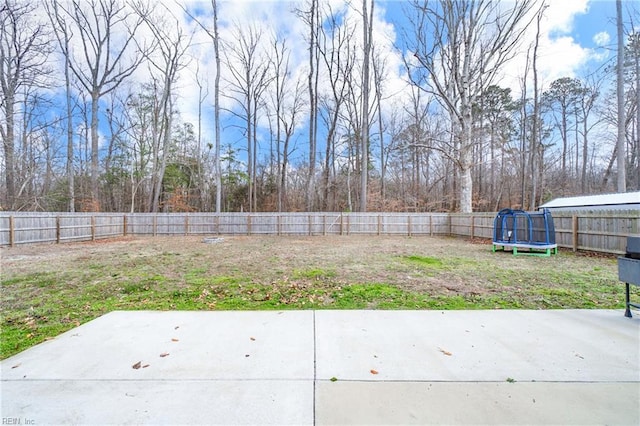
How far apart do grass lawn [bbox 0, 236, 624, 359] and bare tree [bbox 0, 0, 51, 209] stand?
16.5 ft

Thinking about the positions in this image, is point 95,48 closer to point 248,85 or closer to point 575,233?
point 248,85

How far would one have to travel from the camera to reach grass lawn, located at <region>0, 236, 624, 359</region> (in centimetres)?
355

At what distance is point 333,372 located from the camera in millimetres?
2045

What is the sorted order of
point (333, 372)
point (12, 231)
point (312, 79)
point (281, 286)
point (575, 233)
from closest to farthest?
point (333, 372)
point (281, 286)
point (575, 233)
point (12, 231)
point (312, 79)

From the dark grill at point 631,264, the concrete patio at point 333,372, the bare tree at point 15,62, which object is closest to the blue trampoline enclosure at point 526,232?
the dark grill at point 631,264

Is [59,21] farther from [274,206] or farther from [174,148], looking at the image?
[274,206]

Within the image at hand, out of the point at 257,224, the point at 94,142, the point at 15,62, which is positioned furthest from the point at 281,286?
the point at 94,142

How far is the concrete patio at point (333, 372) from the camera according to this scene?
1.63m

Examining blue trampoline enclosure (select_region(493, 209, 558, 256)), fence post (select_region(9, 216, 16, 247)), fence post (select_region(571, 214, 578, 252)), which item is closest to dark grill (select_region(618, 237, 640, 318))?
blue trampoline enclosure (select_region(493, 209, 558, 256))

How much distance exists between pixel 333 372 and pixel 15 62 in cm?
1651

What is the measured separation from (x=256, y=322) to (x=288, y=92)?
21.7 meters

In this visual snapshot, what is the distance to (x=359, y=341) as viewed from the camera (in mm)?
2545

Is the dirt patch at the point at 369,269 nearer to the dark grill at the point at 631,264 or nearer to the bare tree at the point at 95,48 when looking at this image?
the dark grill at the point at 631,264

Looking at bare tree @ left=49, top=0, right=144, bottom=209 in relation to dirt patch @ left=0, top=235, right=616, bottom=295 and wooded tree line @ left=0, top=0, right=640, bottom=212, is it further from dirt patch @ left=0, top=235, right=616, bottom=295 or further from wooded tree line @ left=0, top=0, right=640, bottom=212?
dirt patch @ left=0, top=235, right=616, bottom=295
